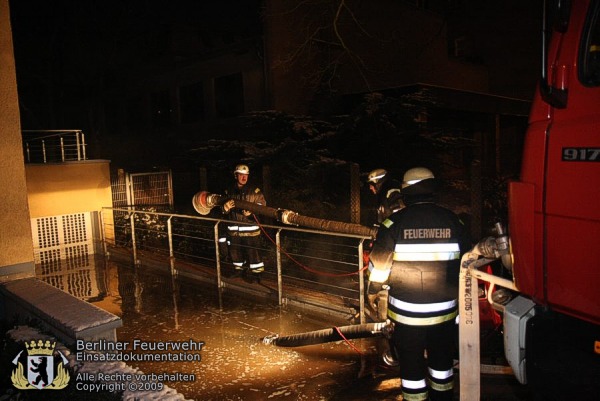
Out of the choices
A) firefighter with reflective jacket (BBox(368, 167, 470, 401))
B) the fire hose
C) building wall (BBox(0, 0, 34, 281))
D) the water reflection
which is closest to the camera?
firefighter with reflective jacket (BBox(368, 167, 470, 401))

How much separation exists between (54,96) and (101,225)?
55.3 feet

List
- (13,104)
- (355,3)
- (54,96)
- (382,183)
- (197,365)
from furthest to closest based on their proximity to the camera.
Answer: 1. (54,96)
2. (355,3)
3. (13,104)
4. (382,183)
5. (197,365)

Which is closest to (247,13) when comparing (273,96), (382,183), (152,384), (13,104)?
(273,96)

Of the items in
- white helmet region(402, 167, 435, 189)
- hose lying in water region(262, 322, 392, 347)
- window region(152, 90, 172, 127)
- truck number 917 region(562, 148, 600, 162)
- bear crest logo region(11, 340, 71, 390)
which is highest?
window region(152, 90, 172, 127)

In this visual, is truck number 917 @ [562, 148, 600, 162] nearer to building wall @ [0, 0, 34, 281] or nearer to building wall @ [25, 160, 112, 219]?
Result: building wall @ [0, 0, 34, 281]

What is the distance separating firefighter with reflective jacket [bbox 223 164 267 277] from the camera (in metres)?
7.70

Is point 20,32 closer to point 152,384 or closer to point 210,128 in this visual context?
point 210,128

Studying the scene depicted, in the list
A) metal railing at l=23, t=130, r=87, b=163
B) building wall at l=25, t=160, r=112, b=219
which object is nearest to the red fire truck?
building wall at l=25, t=160, r=112, b=219

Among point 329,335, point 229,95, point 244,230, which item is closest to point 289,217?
point 244,230

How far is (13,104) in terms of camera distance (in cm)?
644

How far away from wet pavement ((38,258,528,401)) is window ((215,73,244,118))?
317 inches

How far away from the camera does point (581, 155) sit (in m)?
2.41

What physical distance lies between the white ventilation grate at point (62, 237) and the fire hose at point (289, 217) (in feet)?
17.3

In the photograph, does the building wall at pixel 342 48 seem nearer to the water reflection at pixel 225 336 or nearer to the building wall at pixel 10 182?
the building wall at pixel 10 182
